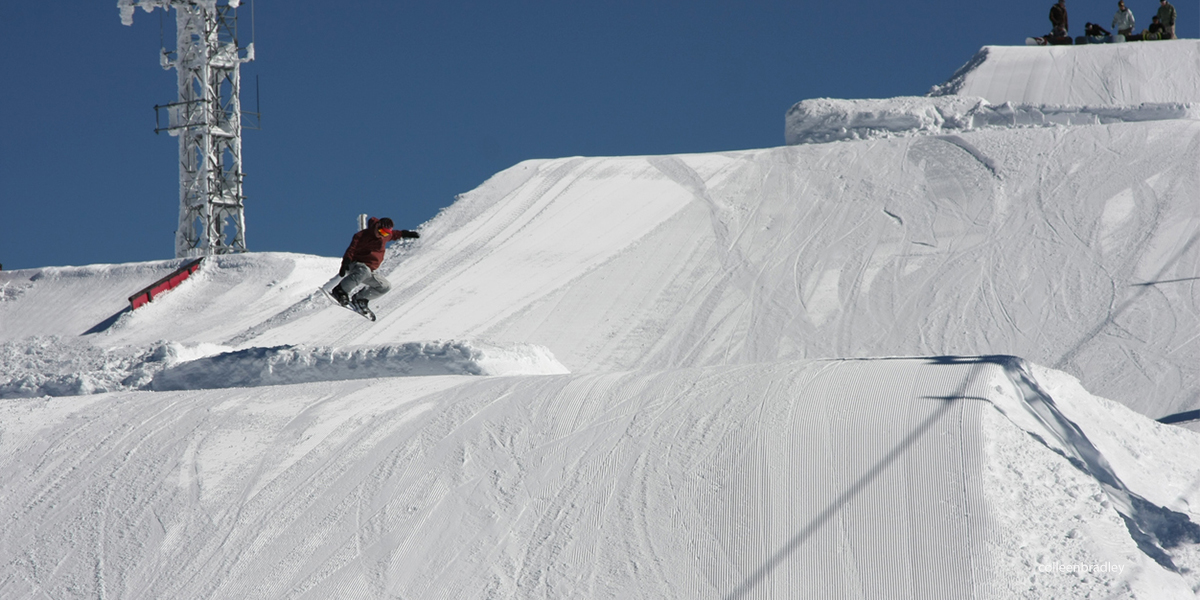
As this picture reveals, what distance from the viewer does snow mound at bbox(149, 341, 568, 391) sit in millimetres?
10922

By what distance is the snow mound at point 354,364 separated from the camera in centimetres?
1092

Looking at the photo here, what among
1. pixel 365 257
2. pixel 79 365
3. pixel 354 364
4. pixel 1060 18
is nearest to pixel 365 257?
pixel 365 257

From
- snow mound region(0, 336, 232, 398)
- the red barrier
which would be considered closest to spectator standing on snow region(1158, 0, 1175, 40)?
the red barrier

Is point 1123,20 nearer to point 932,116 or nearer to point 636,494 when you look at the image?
point 932,116

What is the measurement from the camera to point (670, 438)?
7770 mm

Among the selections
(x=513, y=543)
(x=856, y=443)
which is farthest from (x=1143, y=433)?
(x=513, y=543)

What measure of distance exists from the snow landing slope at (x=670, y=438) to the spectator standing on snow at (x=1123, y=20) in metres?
10.3

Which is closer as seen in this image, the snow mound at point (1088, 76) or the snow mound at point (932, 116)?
the snow mound at point (932, 116)

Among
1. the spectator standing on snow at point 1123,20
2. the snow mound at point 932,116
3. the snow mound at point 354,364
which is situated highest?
the spectator standing on snow at point 1123,20

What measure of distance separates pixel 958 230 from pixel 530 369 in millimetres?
7843

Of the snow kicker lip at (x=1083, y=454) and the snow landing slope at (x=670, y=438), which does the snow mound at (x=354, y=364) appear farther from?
the snow kicker lip at (x=1083, y=454)

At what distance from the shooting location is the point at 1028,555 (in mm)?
6250

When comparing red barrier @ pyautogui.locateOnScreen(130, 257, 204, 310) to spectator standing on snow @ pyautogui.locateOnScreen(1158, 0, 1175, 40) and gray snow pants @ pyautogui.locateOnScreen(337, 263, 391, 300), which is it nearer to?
gray snow pants @ pyautogui.locateOnScreen(337, 263, 391, 300)

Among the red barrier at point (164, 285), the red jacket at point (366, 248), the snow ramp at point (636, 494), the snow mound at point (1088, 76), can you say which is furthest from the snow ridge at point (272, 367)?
the snow mound at point (1088, 76)
